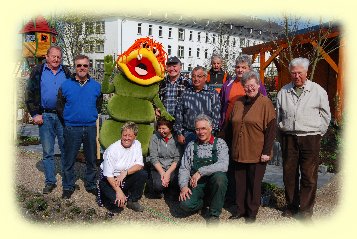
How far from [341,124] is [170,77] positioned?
169 inches

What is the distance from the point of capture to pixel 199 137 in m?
4.70

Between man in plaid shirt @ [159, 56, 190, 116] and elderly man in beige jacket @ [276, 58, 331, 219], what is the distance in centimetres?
132

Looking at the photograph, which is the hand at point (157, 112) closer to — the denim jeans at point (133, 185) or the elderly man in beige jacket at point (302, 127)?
the denim jeans at point (133, 185)

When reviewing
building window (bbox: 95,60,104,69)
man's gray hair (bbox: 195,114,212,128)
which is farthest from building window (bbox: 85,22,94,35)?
man's gray hair (bbox: 195,114,212,128)

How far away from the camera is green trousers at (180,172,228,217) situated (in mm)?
4582

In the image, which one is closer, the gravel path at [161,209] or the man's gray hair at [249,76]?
the man's gray hair at [249,76]

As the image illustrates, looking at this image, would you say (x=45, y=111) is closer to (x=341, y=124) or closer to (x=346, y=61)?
(x=341, y=124)

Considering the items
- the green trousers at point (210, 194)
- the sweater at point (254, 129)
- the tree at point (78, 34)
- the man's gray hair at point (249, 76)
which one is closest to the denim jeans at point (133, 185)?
the green trousers at point (210, 194)

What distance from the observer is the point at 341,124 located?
26.5 feet

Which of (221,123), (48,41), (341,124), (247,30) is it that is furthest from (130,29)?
(221,123)

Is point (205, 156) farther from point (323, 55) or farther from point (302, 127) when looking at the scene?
point (323, 55)

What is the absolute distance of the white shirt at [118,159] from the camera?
4934 millimetres

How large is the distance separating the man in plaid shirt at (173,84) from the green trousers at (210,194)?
1124 millimetres

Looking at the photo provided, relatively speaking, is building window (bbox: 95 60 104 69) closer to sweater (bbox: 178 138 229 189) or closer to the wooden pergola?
the wooden pergola
